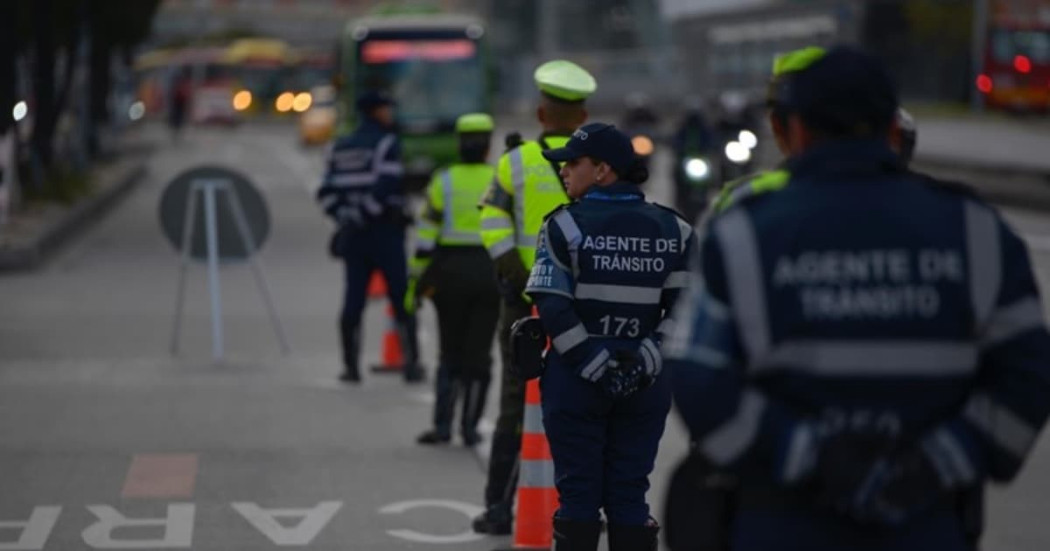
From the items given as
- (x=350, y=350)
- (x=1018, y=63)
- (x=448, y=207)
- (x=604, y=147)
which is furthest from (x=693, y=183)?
(x=1018, y=63)

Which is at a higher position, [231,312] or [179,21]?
[231,312]

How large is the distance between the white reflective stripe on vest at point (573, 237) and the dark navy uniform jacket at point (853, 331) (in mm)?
2384

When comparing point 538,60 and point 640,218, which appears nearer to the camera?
point 640,218

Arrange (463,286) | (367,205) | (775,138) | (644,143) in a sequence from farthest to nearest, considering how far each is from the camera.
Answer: (644,143) < (367,205) < (463,286) < (775,138)

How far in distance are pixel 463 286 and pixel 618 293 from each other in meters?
4.11

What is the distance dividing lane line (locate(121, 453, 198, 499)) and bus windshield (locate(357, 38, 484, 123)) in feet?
89.8

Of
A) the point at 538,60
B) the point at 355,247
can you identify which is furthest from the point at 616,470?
the point at 538,60

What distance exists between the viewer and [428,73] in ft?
125

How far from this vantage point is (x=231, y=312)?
695 inches

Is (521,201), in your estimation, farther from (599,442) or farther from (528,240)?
(599,442)

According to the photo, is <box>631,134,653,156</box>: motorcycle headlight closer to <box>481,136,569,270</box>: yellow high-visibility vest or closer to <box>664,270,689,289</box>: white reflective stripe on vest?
<box>481,136,569,270</box>: yellow high-visibility vest

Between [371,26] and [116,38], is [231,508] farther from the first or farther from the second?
[116,38]

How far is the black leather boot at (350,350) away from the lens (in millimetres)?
13062

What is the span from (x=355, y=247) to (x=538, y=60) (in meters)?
80.2
